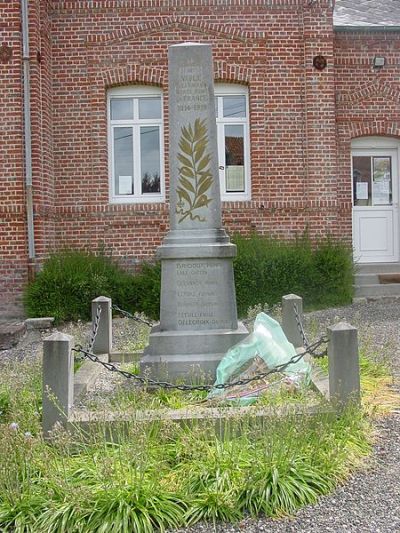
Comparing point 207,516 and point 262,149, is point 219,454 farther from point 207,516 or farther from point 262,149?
point 262,149

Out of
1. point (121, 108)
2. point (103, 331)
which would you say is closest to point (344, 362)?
point (103, 331)

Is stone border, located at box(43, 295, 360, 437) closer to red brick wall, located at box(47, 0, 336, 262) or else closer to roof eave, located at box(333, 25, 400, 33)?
red brick wall, located at box(47, 0, 336, 262)

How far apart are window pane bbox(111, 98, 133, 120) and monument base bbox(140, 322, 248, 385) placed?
7295 mm

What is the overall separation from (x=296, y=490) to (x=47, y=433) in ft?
5.95

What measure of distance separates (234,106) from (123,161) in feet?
7.58

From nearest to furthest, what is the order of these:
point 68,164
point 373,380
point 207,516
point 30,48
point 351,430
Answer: point 207,516 < point 351,430 < point 373,380 < point 30,48 < point 68,164

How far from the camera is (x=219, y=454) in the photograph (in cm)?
404

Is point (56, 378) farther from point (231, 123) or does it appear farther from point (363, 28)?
point (363, 28)

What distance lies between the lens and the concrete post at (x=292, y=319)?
7.20 meters

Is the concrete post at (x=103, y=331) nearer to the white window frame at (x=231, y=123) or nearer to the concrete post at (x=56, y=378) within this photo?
the concrete post at (x=56, y=378)

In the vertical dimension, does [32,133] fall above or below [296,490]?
above

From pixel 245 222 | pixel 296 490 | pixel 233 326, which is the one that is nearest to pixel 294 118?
pixel 245 222

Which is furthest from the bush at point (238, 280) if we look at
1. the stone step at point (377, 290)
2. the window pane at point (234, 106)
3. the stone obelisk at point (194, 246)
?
the stone obelisk at point (194, 246)

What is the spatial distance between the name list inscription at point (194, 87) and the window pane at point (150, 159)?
6337mm
